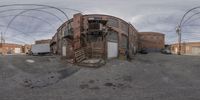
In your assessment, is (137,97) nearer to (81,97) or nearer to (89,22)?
(81,97)

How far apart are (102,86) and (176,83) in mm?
6432

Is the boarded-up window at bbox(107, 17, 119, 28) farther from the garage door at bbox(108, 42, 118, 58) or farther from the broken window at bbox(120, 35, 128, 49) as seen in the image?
the broken window at bbox(120, 35, 128, 49)

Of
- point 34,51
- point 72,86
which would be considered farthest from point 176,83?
Result: point 34,51

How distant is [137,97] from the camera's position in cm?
1488

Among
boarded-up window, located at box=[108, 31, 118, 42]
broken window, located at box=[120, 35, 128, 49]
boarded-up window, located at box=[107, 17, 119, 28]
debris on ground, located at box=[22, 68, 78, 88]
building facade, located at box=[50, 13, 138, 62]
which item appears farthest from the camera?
broken window, located at box=[120, 35, 128, 49]

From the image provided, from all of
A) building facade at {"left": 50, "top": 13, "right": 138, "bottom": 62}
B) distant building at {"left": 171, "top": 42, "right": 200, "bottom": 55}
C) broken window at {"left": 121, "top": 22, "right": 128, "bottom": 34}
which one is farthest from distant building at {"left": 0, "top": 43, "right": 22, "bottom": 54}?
distant building at {"left": 171, "top": 42, "right": 200, "bottom": 55}

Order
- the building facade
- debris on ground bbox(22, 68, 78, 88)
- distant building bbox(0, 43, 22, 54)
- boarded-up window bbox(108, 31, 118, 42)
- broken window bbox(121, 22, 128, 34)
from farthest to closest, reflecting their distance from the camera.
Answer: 1. distant building bbox(0, 43, 22, 54)
2. broken window bbox(121, 22, 128, 34)
3. boarded-up window bbox(108, 31, 118, 42)
4. the building facade
5. debris on ground bbox(22, 68, 78, 88)

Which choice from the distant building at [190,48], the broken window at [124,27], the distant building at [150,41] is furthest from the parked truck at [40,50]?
the distant building at [190,48]

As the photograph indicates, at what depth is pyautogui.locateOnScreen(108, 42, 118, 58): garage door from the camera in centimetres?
3397

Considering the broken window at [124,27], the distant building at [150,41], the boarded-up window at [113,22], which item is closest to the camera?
the boarded-up window at [113,22]

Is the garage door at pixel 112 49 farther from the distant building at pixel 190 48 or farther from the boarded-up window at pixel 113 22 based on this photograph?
the distant building at pixel 190 48

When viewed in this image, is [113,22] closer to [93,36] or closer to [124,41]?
[93,36]

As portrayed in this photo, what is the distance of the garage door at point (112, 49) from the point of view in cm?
3397

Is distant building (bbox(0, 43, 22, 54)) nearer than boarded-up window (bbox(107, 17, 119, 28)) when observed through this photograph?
No
